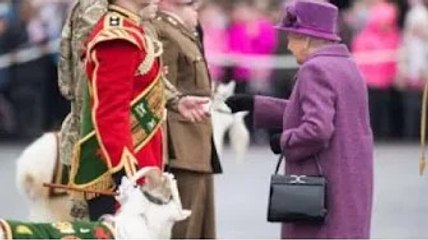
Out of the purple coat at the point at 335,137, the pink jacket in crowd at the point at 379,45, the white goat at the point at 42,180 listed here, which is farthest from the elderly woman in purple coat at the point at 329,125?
the pink jacket in crowd at the point at 379,45

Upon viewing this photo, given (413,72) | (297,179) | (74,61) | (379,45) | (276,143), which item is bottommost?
(297,179)

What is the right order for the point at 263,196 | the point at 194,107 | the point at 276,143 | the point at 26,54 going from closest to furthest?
the point at 276,143 < the point at 194,107 < the point at 263,196 < the point at 26,54

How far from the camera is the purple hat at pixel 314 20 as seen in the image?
8594mm

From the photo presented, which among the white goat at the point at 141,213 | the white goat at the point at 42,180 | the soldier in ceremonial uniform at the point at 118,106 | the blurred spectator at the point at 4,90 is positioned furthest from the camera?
the blurred spectator at the point at 4,90

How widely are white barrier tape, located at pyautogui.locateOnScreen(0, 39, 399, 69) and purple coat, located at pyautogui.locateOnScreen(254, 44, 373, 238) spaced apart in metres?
14.8

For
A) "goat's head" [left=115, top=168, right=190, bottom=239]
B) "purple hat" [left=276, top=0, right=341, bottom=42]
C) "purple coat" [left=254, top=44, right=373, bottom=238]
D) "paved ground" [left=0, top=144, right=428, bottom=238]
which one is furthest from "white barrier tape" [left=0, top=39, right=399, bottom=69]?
"goat's head" [left=115, top=168, right=190, bottom=239]

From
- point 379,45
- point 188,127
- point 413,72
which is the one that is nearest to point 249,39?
point 379,45

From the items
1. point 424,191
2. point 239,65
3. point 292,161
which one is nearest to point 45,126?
point 239,65

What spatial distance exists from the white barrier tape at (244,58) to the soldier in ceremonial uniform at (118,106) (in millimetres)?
14917

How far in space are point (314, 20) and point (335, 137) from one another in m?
0.56

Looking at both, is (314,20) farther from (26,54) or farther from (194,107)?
(26,54)

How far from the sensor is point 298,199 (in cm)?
844

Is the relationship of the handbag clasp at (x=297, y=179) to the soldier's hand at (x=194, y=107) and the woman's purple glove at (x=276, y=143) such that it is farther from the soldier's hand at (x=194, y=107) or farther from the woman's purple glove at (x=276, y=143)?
the soldier's hand at (x=194, y=107)

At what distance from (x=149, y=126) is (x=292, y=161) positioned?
0.66 m
